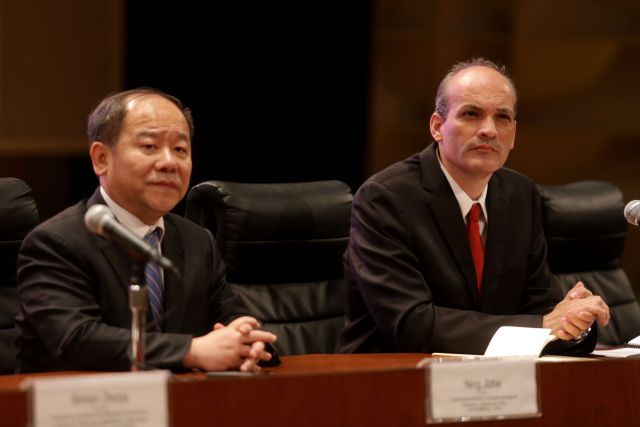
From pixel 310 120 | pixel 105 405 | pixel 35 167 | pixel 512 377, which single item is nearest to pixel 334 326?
pixel 512 377

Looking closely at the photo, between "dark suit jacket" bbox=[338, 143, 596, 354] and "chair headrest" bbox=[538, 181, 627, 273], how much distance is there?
1.59 ft

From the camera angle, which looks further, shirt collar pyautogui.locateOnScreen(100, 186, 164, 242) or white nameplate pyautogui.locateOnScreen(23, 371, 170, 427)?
shirt collar pyautogui.locateOnScreen(100, 186, 164, 242)

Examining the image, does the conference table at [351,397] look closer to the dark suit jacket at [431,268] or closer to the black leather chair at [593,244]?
the dark suit jacket at [431,268]

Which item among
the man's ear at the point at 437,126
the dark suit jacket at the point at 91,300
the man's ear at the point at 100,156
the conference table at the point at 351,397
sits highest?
the man's ear at the point at 437,126

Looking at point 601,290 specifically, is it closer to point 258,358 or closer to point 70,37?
point 258,358

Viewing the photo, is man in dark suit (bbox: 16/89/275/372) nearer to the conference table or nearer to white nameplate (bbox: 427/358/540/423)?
the conference table

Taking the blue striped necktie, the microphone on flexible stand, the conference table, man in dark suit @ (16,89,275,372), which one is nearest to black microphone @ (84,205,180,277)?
the microphone on flexible stand

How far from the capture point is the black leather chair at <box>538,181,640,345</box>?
379 cm

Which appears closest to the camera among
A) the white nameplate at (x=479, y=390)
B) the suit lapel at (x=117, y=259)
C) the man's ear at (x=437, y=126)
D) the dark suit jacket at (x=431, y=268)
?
the white nameplate at (x=479, y=390)

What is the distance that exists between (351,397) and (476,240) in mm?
1125

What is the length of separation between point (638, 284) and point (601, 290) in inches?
96.4

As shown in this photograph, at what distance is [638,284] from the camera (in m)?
6.21

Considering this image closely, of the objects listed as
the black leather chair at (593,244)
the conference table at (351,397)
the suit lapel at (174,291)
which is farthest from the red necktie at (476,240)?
the suit lapel at (174,291)

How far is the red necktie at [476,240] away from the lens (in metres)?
3.13
